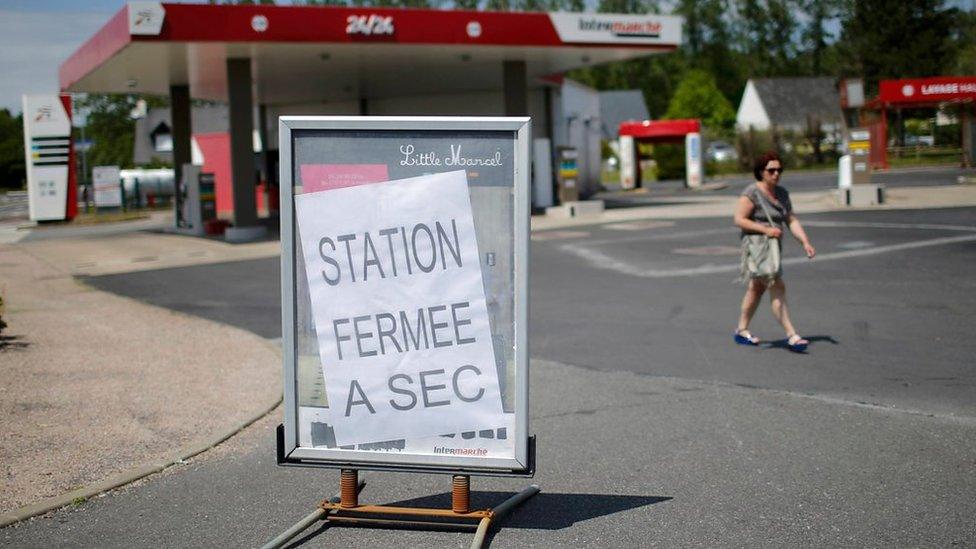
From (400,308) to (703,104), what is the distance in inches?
3559

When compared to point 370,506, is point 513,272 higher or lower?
higher

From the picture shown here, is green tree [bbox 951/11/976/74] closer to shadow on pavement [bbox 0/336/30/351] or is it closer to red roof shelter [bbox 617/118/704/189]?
red roof shelter [bbox 617/118/704/189]

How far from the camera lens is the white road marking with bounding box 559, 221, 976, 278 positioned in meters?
16.2

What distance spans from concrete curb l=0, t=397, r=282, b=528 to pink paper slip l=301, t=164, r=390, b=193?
2.15 metres

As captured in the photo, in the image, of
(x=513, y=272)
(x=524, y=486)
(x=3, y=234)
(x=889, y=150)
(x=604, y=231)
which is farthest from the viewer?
(x=889, y=150)

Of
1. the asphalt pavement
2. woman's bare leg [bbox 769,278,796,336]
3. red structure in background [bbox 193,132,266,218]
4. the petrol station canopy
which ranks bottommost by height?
the asphalt pavement

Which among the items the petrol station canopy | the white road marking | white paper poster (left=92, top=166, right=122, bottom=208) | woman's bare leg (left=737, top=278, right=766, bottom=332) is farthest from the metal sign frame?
white paper poster (left=92, top=166, right=122, bottom=208)

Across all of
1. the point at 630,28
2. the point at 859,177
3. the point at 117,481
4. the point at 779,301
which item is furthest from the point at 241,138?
the point at 117,481

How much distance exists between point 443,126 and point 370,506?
1851 mm

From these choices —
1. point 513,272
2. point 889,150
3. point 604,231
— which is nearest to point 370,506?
point 513,272

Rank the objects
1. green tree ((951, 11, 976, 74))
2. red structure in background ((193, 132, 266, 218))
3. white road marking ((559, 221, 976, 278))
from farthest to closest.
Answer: green tree ((951, 11, 976, 74)) → red structure in background ((193, 132, 266, 218)) → white road marking ((559, 221, 976, 278))

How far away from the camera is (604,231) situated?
24250 millimetres

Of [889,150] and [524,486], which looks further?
[889,150]

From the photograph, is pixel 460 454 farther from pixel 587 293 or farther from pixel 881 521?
pixel 587 293
